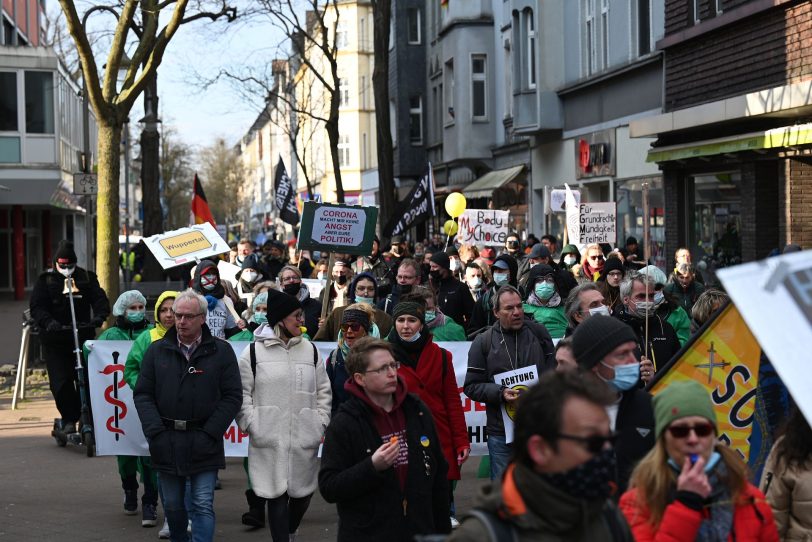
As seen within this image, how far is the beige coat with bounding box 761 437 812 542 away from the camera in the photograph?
4676 mm

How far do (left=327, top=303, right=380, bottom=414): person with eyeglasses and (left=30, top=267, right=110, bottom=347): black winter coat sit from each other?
5310 mm

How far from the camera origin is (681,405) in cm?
378

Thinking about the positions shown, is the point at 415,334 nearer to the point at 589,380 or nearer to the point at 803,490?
the point at 803,490

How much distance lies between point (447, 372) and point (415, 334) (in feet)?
1.00

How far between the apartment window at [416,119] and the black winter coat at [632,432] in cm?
4468

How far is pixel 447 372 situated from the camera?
25.3ft

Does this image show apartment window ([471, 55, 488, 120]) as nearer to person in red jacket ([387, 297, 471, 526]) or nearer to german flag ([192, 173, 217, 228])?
german flag ([192, 173, 217, 228])

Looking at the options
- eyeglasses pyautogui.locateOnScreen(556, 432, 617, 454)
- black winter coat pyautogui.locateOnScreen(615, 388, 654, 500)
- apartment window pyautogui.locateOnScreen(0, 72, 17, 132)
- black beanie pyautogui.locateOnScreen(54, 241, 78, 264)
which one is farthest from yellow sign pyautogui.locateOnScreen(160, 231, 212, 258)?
apartment window pyautogui.locateOnScreen(0, 72, 17, 132)

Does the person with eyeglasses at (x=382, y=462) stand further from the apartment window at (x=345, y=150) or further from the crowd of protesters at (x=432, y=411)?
the apartment window at (x=345, y=150)

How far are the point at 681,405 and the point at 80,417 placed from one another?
1007 cm

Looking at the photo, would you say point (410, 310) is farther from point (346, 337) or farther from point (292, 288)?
point (292, 288)

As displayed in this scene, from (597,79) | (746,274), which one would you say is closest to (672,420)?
(746,274)

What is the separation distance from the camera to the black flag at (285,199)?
34250 millimetres

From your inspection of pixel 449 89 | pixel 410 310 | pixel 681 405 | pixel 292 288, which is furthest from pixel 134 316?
pixel 449 89
